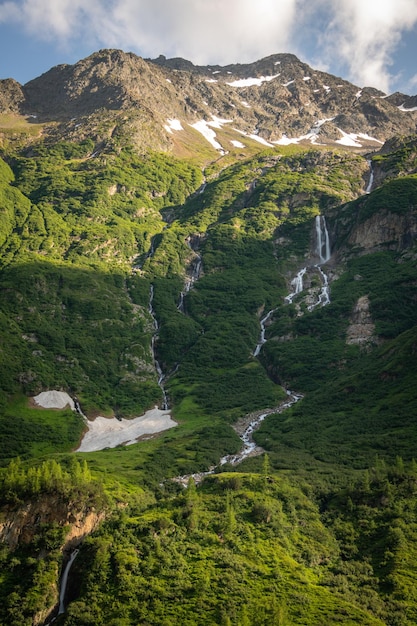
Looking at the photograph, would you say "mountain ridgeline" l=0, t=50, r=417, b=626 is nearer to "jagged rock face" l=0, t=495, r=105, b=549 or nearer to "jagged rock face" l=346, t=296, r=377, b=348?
"jagged rock face" l=0, t=495, r=105, b=549

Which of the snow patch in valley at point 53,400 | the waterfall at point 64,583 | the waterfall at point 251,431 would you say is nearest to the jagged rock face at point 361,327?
the waterfall at point 251,431

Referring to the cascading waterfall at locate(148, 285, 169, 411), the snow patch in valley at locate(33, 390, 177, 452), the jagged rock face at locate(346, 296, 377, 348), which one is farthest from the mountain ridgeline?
the cascading waterfall at locate(148, 285, 169, 411)

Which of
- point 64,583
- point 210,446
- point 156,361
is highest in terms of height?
point 156,361

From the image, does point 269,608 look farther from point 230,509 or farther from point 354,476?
point 354,476

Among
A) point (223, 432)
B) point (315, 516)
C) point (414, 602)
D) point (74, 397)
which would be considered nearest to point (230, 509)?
point (315, 516)

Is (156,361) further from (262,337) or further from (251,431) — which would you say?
Result: (251,431)

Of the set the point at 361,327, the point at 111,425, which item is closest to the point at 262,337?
the point at 361,327

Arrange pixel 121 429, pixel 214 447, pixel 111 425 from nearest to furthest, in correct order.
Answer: pixel 214 447
pixel 121 429
pixel 111 425

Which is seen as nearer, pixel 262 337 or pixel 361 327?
pixel 361 327
